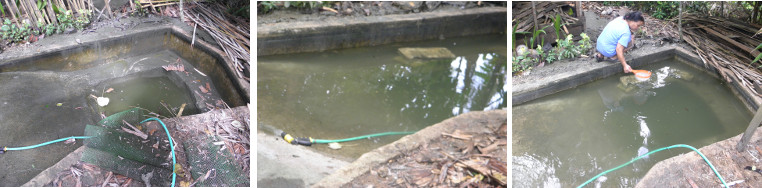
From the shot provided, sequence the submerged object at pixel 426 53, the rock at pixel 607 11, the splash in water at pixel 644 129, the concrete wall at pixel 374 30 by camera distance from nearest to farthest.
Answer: the splash in water at pixel 644 129 → the rock at pixel 607 11 → the concrete wall at pixel 374 30 → the submerged object at pixel 426 53

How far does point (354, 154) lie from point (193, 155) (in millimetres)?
1033

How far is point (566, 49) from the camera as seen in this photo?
123 inches

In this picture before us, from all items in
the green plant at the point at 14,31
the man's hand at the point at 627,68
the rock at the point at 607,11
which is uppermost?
the green plant at the point at 14,31

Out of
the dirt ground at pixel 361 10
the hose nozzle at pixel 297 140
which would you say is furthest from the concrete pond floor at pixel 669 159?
the dirt ground at pixel 361 10

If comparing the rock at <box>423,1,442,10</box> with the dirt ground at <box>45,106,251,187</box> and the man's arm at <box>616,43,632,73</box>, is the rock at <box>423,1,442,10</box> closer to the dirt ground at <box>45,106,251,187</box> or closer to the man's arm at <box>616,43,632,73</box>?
the man's arm at <box>616,43,632,73</box>

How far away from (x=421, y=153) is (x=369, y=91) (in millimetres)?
1269

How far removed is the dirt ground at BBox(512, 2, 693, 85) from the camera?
2.96 m

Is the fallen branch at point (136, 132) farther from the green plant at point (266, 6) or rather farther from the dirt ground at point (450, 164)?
the green plant at point (266, 6)

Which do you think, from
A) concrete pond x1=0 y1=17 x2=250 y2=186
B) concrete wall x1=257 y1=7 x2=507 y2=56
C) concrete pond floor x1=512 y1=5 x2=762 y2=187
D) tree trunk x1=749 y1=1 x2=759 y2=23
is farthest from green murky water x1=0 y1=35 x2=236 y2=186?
tree trunk x1=749 y1=1 x2=759 y2=23

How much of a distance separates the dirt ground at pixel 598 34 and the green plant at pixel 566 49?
0.03 m

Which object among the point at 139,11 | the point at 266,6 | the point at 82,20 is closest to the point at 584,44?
the point at 266,6

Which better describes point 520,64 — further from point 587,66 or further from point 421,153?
point 421,153

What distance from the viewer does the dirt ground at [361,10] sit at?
488 centimetres

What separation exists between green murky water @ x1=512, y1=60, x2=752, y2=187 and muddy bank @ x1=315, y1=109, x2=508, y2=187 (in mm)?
314
